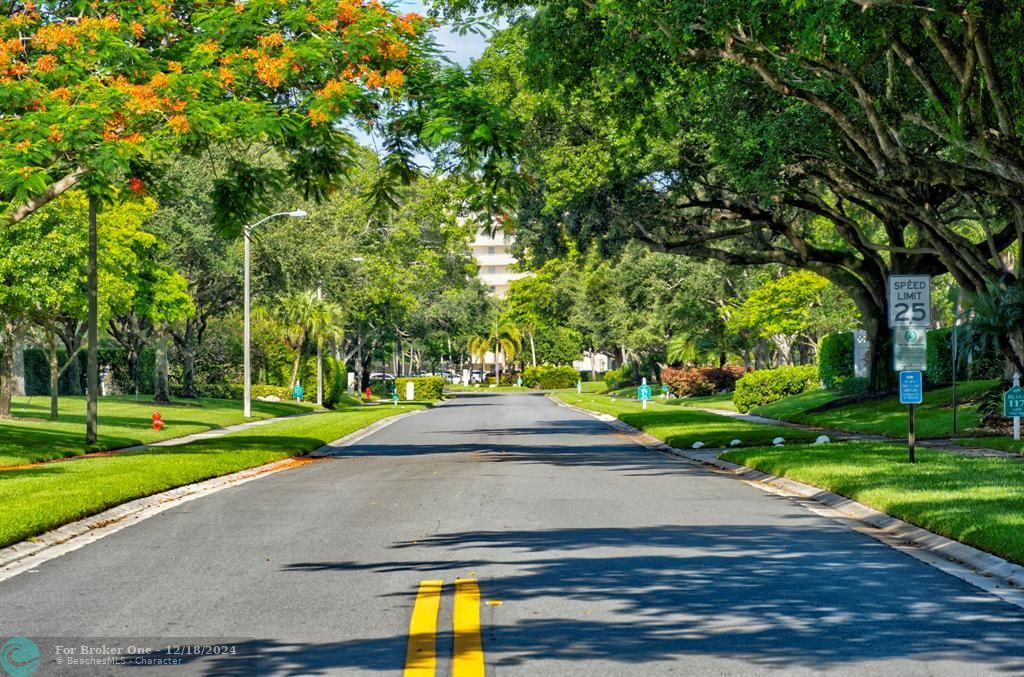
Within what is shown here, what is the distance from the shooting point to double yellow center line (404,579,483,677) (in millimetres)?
7094

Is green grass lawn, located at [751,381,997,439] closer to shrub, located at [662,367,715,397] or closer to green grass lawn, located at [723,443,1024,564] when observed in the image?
green grass lawn, located at [723,443,1024,564]

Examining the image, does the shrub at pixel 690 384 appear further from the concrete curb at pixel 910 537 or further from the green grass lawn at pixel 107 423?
the concrete curb at pixel 910 537

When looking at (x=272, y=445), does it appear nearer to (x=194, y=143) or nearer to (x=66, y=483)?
(x=194, y=143)

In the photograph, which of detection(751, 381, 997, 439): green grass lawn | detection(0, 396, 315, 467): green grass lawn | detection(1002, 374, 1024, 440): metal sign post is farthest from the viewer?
detection(751, 381, 997, 439): green grass lawn

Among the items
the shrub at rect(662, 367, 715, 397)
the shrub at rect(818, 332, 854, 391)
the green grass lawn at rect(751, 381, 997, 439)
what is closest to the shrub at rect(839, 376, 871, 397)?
the green grass lawn at rect(751, 381, 997, 439)

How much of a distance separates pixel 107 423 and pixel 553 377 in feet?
303

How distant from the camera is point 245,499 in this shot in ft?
57.5

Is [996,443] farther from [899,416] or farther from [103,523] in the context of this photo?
[103,523]

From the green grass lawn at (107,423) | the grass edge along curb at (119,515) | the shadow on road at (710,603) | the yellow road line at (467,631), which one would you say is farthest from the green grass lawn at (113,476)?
the yellow road line at (467,631)

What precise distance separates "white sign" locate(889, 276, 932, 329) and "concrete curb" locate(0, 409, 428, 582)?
34.5ft

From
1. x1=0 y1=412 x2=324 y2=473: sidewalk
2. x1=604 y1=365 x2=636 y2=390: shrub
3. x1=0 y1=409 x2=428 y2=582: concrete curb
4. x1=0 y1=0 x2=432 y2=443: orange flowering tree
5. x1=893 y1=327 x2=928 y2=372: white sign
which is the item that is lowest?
x1=0 y1=412 x2=324 y2=473: sidewalk

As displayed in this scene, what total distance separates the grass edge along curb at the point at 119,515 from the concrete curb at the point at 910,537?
791 centimetres

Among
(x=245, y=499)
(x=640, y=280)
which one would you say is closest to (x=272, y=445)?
(x=245, y=499)

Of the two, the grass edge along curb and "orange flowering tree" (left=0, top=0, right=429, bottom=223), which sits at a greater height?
"orange flowering tree" (left=0, top=0, right=429, bottom=223)
